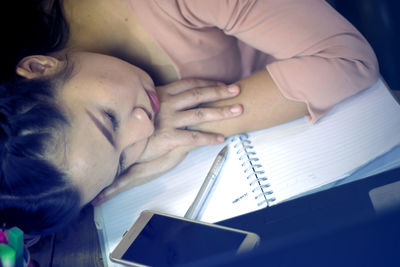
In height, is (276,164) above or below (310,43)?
below

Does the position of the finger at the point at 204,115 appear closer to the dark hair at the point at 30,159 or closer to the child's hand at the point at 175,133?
the child's hand at the point at 175,133

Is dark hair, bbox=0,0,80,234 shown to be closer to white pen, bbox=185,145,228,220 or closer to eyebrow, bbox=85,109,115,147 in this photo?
eyebrow, bbox=85,109,115,147

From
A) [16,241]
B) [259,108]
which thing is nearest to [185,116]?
[259,108]

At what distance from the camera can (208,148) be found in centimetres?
69

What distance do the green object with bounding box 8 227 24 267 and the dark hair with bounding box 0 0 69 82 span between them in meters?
0.33

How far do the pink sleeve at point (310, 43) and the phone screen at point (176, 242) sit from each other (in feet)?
0.86

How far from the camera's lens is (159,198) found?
646 mm

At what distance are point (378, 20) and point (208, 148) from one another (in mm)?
452

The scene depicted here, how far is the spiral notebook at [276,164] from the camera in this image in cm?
56

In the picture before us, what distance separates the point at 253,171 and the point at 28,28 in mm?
505

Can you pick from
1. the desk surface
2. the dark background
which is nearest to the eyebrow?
the desk surface

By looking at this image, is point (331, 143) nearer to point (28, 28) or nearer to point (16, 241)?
point (16, 241)

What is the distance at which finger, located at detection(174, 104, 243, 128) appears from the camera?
69cm

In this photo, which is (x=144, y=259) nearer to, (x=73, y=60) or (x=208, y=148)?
(x=208, y=148)
